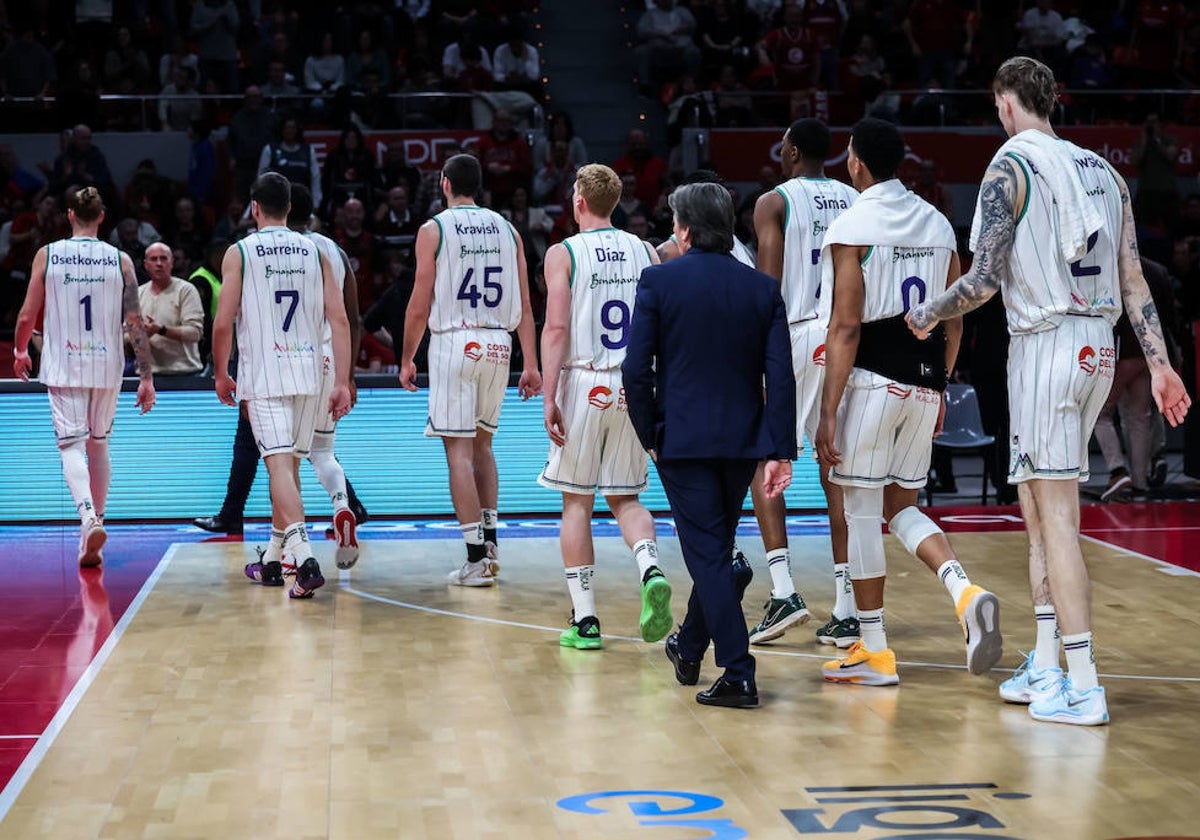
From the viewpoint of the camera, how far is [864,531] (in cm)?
602

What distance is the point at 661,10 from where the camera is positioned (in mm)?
17531

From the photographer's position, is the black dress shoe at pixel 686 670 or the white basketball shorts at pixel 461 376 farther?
the white basketball shorts at pixel 461 376

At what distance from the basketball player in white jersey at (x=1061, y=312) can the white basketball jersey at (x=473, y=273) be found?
335 centimetres

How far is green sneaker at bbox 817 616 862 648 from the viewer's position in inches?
267

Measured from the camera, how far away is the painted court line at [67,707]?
4.82m

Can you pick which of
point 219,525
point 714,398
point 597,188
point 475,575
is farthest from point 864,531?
point 219,525

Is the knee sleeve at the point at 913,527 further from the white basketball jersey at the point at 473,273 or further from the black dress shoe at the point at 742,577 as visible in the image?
the white basketball jersey at the point at 473,273

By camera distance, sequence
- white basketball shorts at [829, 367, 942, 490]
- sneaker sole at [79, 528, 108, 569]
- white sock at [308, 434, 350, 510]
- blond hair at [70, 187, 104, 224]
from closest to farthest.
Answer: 1. white basketball shorts at [829, 367, 942, 490]
2. white sock at [308, 434, 350, 510]
3. sneaker sole at [79, 528, 108, 569]
4. blond hair at [70, 187, 104, 224]

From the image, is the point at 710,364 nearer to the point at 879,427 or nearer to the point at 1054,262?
the point at 879,427

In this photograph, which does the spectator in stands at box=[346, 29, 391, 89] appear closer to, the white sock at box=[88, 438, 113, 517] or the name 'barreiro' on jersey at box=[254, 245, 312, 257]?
the white sock at box=[88, 438, 113, 517]

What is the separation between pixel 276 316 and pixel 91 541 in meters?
1.93

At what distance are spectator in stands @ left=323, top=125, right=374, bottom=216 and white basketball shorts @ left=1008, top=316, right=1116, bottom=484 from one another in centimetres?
1002

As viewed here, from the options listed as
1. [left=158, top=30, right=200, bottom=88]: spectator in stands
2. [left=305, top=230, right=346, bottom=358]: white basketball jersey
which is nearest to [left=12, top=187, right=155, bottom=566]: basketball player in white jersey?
[left=305, top=230, right=346, bottom=358]: white basketball jersey

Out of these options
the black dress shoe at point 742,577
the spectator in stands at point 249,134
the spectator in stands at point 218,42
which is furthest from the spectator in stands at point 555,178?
the black dress shoe at point 742,577
